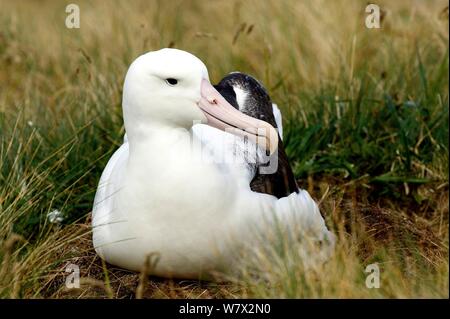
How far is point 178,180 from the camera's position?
4367 mm

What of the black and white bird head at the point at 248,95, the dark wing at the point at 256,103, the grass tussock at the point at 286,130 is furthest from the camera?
the black and white bird head at the point at 248,95

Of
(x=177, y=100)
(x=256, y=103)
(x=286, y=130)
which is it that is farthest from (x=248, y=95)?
(x=177, y=100)

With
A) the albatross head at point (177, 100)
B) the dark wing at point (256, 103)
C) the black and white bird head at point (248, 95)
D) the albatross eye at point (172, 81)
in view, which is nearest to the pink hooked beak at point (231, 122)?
the albatross head at point (177, 100)

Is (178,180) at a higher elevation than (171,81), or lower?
lower

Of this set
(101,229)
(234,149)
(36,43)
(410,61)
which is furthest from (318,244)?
(36,43)

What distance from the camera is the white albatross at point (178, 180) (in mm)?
4367

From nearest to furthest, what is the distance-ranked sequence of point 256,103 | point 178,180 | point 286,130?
point 178,180 < point 256,103 < point 286,130

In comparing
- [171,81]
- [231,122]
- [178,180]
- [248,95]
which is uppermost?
[248,95]

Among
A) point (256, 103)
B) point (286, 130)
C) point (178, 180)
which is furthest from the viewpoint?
point (286, 130)

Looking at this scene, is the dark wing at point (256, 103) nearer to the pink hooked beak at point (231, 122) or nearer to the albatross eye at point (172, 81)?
the pink hooked beak at point (231, 122)

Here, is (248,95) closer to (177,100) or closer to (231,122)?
(231,122)

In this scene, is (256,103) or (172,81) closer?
(172,81)

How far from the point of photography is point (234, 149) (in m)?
4.75

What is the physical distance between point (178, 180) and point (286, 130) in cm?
194
